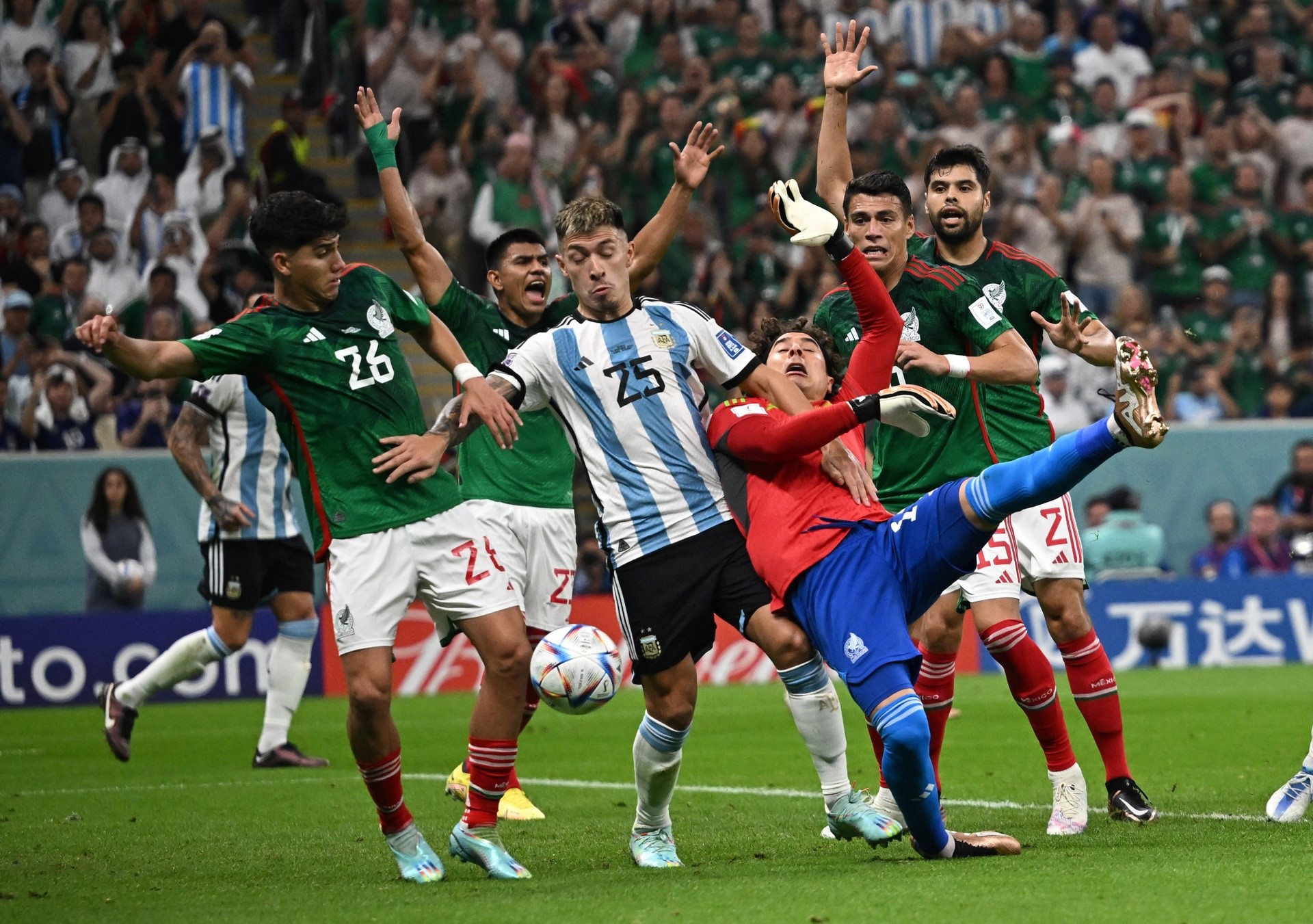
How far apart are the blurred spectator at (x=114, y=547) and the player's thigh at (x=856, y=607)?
10356 millimetres

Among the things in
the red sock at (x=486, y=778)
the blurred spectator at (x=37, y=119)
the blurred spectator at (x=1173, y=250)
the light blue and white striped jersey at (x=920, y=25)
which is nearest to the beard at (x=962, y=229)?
the red sock at (x=486, y=778)

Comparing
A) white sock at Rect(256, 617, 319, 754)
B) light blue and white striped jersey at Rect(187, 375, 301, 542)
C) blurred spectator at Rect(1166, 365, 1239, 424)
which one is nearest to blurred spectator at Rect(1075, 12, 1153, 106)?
blurred spectator at Rect(1166, 365, 1239, 424)

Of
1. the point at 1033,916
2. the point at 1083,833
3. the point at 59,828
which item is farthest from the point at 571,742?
the point at 1033,916

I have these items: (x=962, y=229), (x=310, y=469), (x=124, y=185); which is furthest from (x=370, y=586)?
(x=124, y=185)

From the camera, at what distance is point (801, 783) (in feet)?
31.0

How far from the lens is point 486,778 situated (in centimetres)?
686

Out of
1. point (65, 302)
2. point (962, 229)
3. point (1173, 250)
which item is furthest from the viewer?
point (1173, 250)

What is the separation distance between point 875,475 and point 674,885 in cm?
244

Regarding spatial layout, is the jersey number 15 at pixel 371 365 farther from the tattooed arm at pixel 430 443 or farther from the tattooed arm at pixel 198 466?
the tattooed arm at pixel 198 466

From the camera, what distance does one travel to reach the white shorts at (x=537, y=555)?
8930mm

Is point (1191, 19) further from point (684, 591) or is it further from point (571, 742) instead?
point (684, 591)

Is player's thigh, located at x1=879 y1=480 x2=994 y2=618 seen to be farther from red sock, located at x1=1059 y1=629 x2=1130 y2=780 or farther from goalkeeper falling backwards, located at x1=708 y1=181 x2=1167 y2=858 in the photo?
red sock, located at x1=1059 y1=629 x2=1130 y2=780

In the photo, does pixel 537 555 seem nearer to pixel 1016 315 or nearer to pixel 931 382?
pixel 931 382

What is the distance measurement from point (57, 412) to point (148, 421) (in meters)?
0.79
